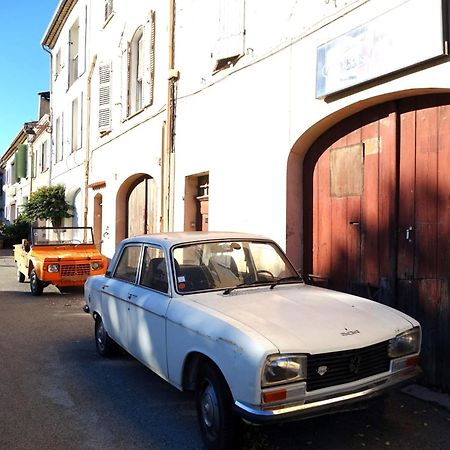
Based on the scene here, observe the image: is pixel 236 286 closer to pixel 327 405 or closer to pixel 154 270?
pixel 154 270

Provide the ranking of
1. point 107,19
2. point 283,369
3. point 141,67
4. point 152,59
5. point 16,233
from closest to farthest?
1. point 283,369
2. point 152,59
3. point 141,67
4. point 107,19
5. point 16,233

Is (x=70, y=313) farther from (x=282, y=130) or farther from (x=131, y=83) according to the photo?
(x=131, y=83)

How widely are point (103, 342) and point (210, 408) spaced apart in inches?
109

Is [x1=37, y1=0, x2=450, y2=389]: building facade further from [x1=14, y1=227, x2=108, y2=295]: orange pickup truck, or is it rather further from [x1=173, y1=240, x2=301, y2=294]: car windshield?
[x1=14, y1=227, x2=108, y2=295]: orange pickup truck

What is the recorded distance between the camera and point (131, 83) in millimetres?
12734

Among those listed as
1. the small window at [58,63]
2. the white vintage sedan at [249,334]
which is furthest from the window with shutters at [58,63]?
the white vintage sedan at [249,334]

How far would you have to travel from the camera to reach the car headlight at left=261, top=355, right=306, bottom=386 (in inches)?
119

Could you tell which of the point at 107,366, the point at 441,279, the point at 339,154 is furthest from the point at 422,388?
the point at 107,366

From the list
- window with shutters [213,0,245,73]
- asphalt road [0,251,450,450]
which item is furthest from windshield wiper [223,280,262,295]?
window with shutters [213,0,245,73]

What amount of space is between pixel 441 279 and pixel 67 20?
1849 centimetres

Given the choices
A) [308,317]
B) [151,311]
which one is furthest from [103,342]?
[308,317]

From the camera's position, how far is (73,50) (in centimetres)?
1877

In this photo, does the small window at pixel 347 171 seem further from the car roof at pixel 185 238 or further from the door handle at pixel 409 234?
the car roof at pixel 185 238

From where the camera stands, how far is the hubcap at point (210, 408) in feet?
11.1
